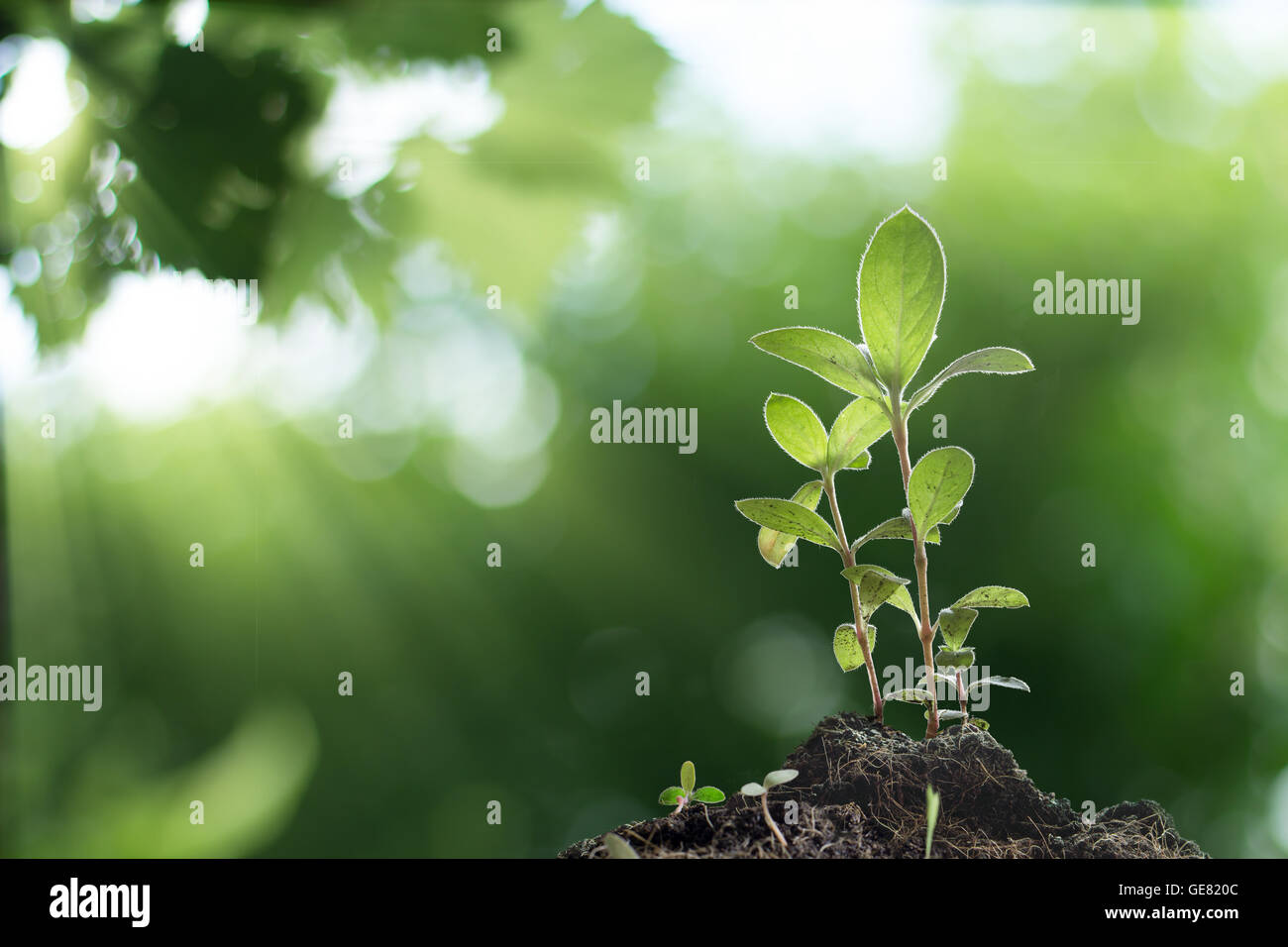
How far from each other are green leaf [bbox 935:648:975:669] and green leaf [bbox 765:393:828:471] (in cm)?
11

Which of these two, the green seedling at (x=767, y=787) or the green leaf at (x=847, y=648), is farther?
the green leaf at (x=847, y=648)

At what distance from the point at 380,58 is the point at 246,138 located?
0.66ft

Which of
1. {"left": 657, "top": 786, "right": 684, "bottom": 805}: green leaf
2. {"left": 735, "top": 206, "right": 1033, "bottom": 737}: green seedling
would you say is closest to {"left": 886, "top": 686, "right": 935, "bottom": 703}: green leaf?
{"left": 735, "top": 206, "right": 1033, "bottom": 737}: green seedling

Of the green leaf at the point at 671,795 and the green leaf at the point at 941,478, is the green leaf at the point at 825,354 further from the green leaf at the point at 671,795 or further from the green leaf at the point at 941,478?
the green leaf at the point at 671,795

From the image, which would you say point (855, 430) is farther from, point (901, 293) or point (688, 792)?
point (688, 792)

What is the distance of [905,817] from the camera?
0.30 metres

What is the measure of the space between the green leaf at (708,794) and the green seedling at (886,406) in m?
0.09

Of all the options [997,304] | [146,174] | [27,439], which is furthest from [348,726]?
[997,304]

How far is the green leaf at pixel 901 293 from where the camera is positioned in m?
0.32

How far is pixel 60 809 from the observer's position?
4.23ft

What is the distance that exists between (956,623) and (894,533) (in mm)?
57

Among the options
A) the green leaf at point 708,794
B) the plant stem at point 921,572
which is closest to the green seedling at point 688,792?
the green leaf at point 708,794

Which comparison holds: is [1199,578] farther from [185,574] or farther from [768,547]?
[185,574]

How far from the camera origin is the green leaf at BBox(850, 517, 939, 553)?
34cm
